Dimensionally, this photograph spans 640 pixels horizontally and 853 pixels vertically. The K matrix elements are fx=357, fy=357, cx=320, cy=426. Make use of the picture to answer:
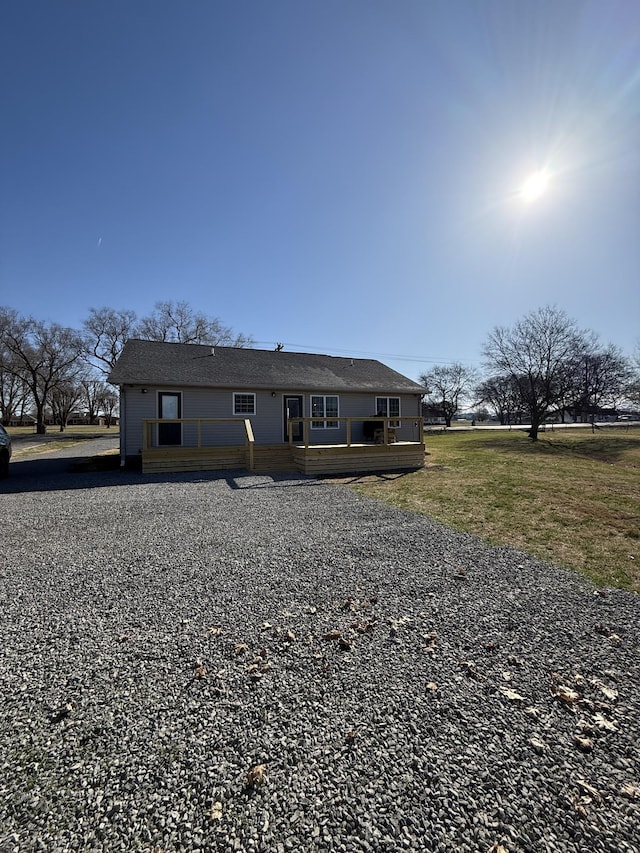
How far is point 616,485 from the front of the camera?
29.6 feet

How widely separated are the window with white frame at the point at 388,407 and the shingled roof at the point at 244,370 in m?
0.54

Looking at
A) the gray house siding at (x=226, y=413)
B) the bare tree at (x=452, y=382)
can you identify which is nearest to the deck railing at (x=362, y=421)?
the gray house siding at (x=226, y=413)

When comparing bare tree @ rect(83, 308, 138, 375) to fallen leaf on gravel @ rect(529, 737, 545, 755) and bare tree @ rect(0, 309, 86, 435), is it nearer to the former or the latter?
bare tree @ rect(0, 309, 86, 435)

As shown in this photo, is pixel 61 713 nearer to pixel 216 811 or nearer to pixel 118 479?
pixel 216 811

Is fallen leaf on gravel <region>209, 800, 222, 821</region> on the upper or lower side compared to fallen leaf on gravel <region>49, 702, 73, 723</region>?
upper

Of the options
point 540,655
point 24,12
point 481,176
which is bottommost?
point 540,655

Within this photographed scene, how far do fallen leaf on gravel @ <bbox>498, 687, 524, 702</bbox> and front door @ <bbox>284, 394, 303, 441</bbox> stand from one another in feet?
40.8

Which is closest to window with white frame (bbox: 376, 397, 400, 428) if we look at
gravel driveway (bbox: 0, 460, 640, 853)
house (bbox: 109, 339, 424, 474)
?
house (bbox: 109, 339, 424, 474)

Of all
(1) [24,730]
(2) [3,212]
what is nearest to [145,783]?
(1) [24,730]

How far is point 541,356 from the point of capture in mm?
24578

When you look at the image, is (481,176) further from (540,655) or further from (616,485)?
(540,655)

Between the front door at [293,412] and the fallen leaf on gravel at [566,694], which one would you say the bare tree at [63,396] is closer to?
the front door at [293,412]

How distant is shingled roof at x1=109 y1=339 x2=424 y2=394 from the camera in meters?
Answer: 12.4

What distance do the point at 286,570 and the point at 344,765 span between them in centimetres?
226
